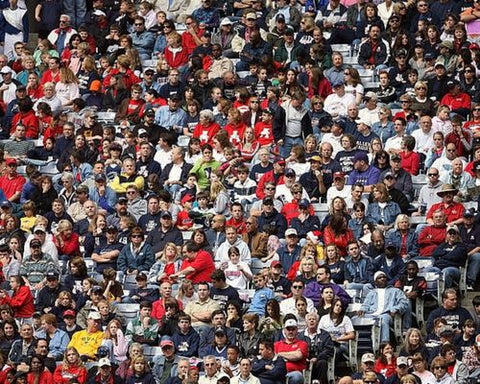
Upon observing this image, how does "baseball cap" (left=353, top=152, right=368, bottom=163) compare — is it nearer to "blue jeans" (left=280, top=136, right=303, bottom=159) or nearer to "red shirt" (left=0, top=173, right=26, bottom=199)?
"blue jeans" (left=280, top=136, right=303, bottom=159)

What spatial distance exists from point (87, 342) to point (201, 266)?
179cm

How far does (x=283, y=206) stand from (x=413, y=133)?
231cm

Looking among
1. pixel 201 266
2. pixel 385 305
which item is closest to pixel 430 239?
pixel 385 305

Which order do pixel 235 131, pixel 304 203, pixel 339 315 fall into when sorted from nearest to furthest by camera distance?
pixel 339 315, pixel 304 203, pixel 235 131

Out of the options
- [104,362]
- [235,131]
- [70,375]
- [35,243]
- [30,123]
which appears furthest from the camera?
[30,123]

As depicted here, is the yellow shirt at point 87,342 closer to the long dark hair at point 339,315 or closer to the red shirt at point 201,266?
the red shirt at point 201,266

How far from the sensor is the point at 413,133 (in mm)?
26188

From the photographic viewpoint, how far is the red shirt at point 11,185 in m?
26.9

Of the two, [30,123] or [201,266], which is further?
[30,123]

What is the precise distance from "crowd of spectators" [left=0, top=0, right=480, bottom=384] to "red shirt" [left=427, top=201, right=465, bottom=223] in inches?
0.7

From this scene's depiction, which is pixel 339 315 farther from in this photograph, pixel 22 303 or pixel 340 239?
pixel 22 303

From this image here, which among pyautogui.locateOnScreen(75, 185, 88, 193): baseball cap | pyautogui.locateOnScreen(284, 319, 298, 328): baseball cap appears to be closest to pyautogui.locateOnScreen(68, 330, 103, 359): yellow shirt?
pyautogui.locateOnScreen(284, 319, 298, 328): baseball cap

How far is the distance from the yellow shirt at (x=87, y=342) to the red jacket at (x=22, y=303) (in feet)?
3.55

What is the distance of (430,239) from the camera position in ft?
78.7
